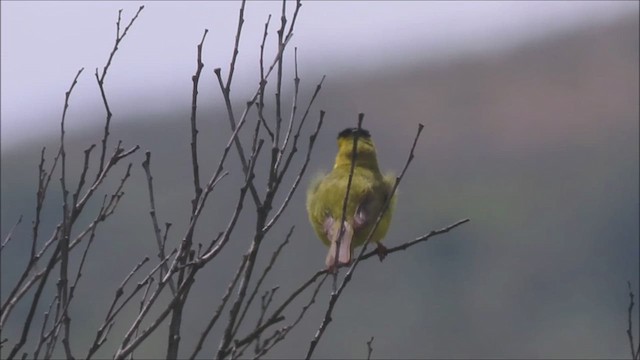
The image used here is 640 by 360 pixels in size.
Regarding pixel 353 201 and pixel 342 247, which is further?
pixel 353 201

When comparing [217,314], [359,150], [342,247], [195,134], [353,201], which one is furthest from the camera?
[359,150]

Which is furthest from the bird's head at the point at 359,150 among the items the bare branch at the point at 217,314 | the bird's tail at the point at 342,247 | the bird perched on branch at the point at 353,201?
the bare branch at the point at 217,314

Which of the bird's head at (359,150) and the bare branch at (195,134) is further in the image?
the bird's head at (359,150)

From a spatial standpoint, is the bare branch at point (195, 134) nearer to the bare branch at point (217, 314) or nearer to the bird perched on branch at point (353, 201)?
the bare branch at point (217, 314)

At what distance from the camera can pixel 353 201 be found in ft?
30.3

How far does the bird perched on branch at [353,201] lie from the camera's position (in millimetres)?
8758

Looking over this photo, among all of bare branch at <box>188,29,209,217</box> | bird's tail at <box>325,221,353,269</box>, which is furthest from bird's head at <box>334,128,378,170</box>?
bare branch at <box>188,29,209,217</box>

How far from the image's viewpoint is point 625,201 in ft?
480

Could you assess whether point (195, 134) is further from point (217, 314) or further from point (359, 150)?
point (359, 150)

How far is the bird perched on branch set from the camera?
8.76 meters

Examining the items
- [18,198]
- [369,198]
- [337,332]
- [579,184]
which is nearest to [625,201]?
[579,184]

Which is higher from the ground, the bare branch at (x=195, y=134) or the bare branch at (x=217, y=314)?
the bare branch at (x=195, y=134)

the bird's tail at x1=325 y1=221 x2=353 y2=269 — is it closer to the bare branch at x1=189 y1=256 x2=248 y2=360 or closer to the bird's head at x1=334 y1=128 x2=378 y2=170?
the bird's head at x1=334 y1=128 x2=378 y2=170

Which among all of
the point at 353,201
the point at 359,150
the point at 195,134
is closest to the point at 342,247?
the point at 353,201
